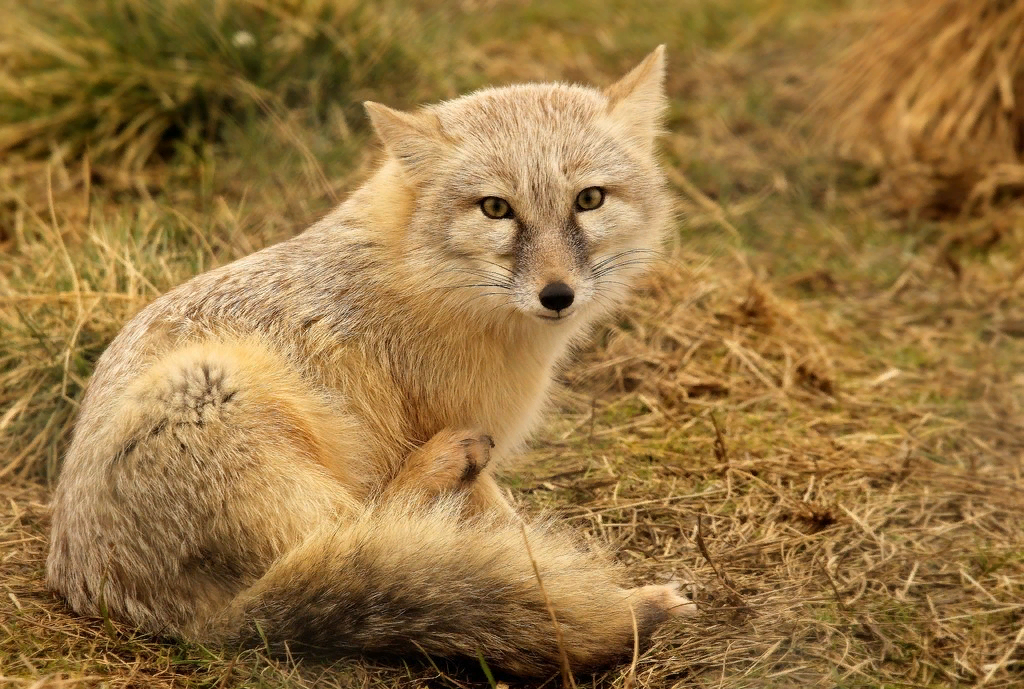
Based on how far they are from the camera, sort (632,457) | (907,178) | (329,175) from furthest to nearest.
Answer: (907,178)
(329,175)
(632,457)

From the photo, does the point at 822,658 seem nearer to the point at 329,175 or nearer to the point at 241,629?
the point at 241,629

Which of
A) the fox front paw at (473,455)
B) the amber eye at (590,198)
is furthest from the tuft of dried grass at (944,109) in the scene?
the fox front paw at (473,455)

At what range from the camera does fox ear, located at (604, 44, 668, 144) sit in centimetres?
412

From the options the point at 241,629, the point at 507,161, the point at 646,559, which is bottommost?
the point at 646,559

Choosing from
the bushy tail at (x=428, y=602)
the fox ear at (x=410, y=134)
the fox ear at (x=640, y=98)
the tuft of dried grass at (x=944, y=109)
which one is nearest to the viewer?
the bushy tail at (x=428, y=602)

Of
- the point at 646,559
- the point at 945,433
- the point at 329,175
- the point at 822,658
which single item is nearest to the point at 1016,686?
the point at 822,658

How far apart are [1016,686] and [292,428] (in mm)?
2542

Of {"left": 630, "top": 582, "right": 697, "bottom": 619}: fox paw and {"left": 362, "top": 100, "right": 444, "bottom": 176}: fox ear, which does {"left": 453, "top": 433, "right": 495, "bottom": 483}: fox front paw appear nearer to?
{"left": 630, "top": 582, "right": 697, "bottom": 619}: fox paw

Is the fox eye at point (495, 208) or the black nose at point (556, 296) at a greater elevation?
the fox eye at point (495, 208)

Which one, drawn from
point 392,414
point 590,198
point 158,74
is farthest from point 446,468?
point 158,74

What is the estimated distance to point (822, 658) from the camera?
140 inches

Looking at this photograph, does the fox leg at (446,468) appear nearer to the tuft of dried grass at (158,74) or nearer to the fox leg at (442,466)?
the fox leg at (442,466)

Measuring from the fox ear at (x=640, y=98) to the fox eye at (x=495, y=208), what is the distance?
661 millimetres

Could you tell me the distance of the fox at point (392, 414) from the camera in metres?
3.25
